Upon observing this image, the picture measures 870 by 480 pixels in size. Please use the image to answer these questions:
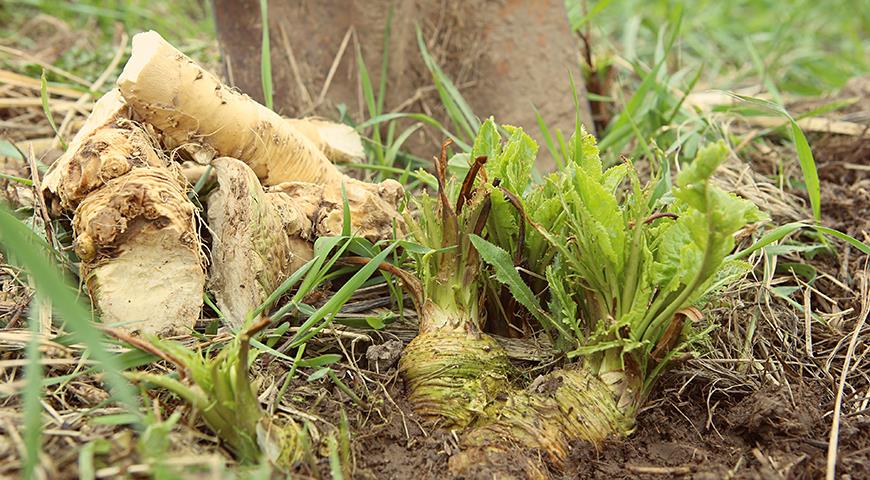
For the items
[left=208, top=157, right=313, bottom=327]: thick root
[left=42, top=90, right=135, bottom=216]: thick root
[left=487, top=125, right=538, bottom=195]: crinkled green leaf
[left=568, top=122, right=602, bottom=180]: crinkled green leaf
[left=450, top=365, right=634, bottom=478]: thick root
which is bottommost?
[left=450, top=365, right=634, bottom=478]: thick root

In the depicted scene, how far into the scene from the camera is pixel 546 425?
4.48ft

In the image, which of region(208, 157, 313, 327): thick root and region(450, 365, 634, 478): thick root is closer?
region(450, 365, 634, 478): thick root

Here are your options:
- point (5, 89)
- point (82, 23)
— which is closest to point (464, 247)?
point (5, 89)

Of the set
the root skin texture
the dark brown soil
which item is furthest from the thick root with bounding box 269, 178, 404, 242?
the dark brown soil

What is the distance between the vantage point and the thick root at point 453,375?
4.61ft

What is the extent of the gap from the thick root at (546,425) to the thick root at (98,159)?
0.84m

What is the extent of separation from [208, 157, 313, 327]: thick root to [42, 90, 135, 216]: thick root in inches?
→ 6.1

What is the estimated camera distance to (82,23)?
3.66 m

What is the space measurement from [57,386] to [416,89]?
163cm

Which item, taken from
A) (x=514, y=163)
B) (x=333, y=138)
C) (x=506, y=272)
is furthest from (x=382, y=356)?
(x=333, y=138)

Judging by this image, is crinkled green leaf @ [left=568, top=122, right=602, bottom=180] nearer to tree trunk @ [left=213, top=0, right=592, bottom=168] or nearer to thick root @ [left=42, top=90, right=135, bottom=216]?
thick root @ [left=42, top=90, right=135, bottom=216]

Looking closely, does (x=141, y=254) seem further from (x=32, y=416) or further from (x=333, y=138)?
(x=333, y=138)

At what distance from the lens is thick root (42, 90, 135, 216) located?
1.48m

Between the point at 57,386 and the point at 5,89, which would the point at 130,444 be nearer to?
the point at 57,386
